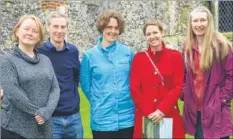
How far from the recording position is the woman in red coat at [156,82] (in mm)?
3945

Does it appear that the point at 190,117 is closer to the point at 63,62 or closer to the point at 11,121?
the point at 63,62

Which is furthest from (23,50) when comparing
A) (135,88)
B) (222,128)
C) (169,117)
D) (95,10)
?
(95,10)

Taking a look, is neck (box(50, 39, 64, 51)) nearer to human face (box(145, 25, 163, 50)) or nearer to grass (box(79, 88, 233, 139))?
human face (box(145, 25, 163, 50))

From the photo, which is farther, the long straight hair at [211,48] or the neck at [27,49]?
the long straight hair at [211,48]

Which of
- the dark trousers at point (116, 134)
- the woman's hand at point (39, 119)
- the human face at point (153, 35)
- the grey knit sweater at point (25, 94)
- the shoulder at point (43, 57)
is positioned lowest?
the dark trousers at point (116, 134)

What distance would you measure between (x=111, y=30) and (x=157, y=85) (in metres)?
0.62

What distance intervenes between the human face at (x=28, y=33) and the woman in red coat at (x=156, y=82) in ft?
2.93

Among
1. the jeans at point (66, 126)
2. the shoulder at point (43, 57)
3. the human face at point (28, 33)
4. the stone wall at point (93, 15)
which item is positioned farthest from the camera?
the stone wall at point (93, 15)

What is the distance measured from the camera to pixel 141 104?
3.94 meters

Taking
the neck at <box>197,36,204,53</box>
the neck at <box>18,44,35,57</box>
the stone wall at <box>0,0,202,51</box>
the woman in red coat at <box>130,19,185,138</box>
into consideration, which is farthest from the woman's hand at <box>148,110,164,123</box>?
the stone wall at <box>0,0,202,51</box>

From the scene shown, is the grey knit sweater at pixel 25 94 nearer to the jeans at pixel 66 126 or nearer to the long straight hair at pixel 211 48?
the jeans at pixel 66 126

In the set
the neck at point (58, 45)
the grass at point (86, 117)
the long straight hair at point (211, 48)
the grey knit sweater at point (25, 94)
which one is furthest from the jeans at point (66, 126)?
the grass at point (86, 117)

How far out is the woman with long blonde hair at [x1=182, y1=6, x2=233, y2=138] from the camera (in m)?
3.88

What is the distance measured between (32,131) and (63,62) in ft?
2.39
